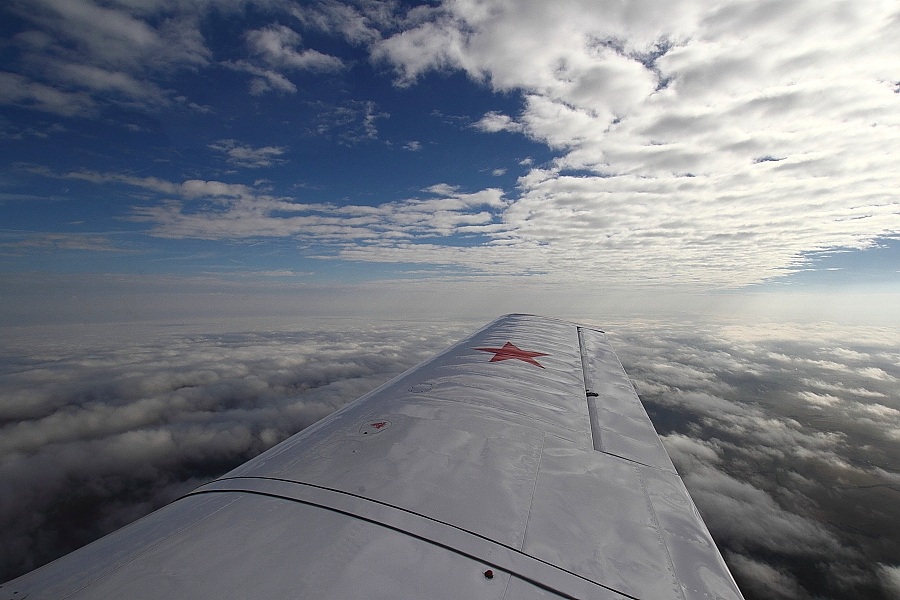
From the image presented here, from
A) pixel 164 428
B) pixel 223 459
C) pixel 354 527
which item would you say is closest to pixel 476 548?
pixel 354 527

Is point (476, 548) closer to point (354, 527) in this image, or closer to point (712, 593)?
point (354, 527)

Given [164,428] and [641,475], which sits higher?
[641,475]

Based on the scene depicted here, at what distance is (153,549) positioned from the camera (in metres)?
2.22

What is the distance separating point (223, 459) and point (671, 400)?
182 metres

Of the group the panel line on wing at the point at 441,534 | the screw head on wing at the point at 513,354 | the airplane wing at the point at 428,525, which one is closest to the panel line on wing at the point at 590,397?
the airplane wing at the point at 428,525

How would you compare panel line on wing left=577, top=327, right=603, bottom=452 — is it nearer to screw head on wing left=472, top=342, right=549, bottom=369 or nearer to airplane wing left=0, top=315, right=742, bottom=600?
airplane wing left=0, top=315, right=742, bottom=600

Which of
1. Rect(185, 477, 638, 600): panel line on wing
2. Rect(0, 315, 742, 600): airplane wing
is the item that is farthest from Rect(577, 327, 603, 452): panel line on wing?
Rect(185, 477, 638, 600): panel line on wing

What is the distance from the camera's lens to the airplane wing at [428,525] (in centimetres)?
193

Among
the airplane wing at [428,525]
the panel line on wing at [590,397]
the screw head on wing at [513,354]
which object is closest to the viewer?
the airplane wing at [428,525]

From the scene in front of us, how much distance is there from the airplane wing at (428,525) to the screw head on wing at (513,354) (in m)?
2.60

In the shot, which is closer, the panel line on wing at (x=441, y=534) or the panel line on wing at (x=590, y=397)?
the panel line on wing at (x=441, y=534)

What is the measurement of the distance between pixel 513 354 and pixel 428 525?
5.42 m

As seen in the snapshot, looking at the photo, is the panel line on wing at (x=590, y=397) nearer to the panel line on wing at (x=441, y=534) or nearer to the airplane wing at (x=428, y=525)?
the airplane wing at (x=428, y=525)

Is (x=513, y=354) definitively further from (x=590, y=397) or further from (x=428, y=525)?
(x=428, y=525)
